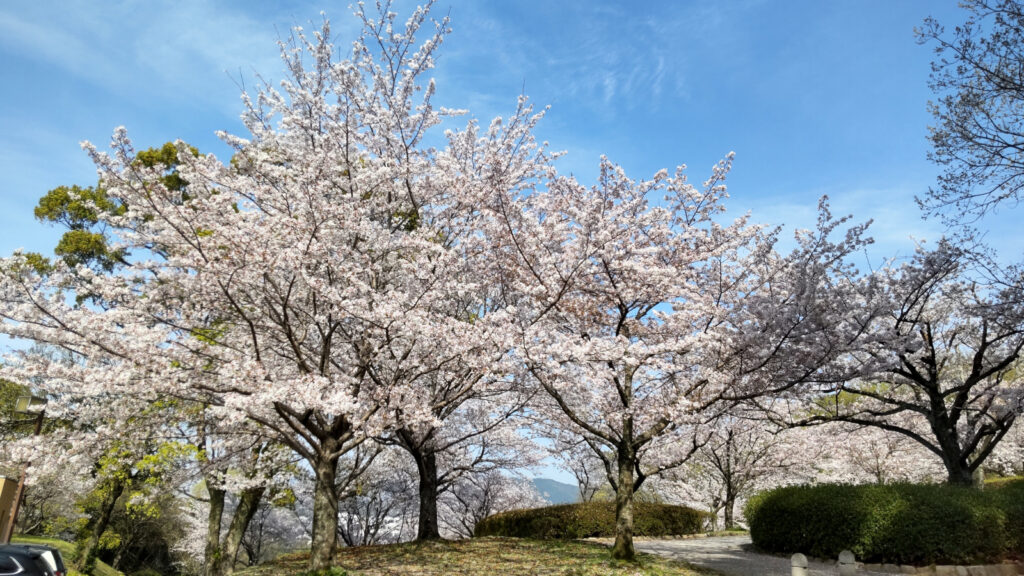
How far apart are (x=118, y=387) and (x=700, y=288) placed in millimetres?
10261

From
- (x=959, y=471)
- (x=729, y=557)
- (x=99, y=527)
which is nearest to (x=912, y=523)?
(x=959, y=471)

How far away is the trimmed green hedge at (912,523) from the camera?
1024 cm

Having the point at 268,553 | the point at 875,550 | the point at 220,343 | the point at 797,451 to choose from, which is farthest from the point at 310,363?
the point at 268,553

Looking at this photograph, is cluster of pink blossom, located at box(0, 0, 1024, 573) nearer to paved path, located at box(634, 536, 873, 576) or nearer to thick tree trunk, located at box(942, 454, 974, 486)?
thick tree trunk, located at box(942, 454, 974, 486)

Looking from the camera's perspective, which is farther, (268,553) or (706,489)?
(268,553)

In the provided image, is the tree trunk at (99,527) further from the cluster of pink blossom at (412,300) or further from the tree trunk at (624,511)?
the tree trunk at (624,511)

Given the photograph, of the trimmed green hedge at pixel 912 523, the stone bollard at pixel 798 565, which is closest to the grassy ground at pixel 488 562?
the stone bollard at pixel 798 565

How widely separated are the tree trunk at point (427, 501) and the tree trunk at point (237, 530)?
487cm

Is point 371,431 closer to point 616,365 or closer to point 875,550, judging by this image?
point 616,365

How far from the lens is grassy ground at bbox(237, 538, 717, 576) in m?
9.66

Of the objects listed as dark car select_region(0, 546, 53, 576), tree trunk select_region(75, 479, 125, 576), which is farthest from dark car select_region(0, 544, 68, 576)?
tree trunk select_region(75, 479, 125, 576)

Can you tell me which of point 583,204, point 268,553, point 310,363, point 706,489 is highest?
point 583,204

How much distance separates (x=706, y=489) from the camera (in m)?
26.1

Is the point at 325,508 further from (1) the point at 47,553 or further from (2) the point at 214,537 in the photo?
(2) the point at 214,537
